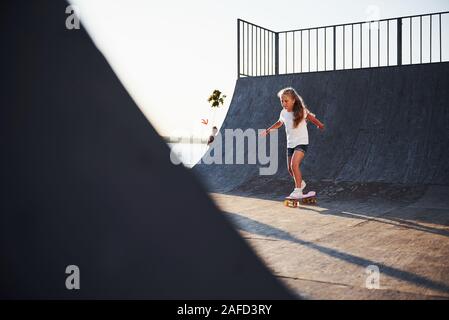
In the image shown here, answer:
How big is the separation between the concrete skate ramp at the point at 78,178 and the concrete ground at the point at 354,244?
0.83ft

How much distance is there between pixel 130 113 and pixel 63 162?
28cm

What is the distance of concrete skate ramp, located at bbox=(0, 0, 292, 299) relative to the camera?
1.56m

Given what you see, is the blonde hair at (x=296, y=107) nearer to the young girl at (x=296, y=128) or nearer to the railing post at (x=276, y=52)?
the young girl at (x=296, y=128)

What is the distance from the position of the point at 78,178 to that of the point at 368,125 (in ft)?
25.8

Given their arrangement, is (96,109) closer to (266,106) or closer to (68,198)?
(68,198)

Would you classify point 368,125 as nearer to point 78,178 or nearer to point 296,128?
point 296,128

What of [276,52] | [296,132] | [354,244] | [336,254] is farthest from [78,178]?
[276,52]

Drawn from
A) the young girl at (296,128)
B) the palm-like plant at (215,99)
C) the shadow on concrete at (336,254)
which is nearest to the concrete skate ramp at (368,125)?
the young girl at (296,128)

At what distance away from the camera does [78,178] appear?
5.13ft

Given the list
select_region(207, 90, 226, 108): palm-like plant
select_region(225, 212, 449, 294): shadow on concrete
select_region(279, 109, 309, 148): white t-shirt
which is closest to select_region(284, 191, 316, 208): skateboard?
select_region(279, 109, 309, 148): white t-shirt

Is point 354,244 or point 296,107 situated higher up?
point 296,107

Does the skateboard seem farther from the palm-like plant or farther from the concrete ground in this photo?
the palm-like plant

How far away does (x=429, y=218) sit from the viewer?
5.23 metres
